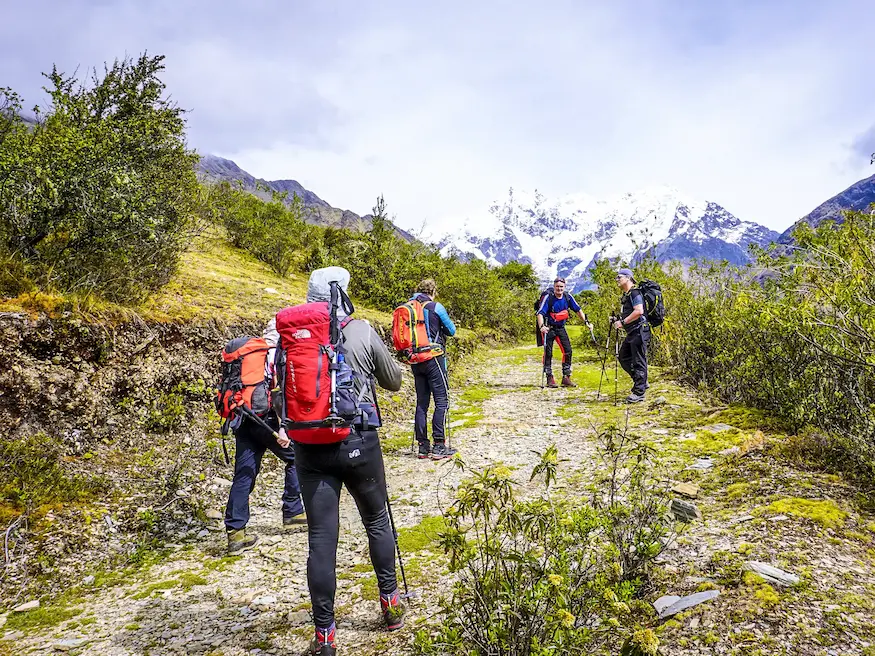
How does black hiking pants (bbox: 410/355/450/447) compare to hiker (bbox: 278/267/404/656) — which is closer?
hiker (bbox: 278/267/404/656)

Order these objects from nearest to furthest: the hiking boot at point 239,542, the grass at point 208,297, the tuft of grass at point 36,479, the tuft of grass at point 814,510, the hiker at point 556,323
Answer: the tuft of grass at point 814,510 → the tuft of grass at point 36,479 → the hiking boot at point 239,542 → the grass at point 208,297 → the hiker at point 556,323

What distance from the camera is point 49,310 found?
18.7ft

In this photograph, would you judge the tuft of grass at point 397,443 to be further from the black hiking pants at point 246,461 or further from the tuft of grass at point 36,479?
the tuft of grass at point 36,479

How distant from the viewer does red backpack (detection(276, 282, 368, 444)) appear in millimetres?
3240

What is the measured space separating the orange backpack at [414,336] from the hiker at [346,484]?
11.2ft

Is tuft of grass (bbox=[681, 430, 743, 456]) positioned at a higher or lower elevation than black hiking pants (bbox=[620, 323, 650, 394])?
lower

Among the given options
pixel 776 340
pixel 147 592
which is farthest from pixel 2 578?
pixel 776 340

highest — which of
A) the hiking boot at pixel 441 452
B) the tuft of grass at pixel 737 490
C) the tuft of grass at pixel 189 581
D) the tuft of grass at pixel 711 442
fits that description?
the tuft of grass at pixel 711 442

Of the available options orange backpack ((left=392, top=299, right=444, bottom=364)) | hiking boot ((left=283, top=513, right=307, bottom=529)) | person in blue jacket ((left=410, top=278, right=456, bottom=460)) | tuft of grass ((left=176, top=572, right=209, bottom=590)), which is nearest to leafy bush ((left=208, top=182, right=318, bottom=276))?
orange backpack ((left=392, top=299, right=444, bottom=364))

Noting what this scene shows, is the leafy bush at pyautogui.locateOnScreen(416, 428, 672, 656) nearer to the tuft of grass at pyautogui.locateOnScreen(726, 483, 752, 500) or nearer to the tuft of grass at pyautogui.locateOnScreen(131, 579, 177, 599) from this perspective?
the tuft of grass at pyautogui.locateOnScreen(726, 483, 752, 500)

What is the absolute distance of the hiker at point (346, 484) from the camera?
129 inches

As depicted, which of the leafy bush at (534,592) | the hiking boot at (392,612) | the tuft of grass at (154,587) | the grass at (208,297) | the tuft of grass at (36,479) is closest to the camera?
the leafy bush at (534,592)

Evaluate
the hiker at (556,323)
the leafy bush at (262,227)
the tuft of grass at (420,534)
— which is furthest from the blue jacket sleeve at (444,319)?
the leafy bush at (262,227)

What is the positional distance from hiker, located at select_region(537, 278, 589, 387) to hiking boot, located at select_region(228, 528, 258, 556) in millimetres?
7960
